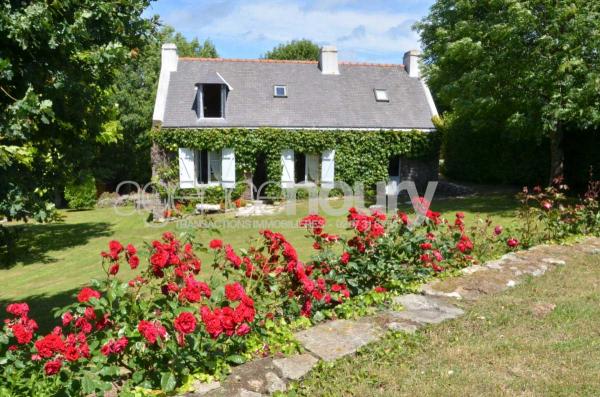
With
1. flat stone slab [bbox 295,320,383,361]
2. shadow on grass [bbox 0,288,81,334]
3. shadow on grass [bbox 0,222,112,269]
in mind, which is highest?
flat stone slab [bbox 295,320,383,361]

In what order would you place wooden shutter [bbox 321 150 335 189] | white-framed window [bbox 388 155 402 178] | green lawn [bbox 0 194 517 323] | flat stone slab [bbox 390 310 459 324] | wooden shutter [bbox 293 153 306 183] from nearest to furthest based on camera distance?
flat stone slab [bbox 390 310 459 324]
green lawn [bbox 0 194 517 323]
wooden shutter [bbox 321 150 335 189]
wooden shutter [bbox 293 153 306 183]
white-framed window [bbox 388 155 402 178]

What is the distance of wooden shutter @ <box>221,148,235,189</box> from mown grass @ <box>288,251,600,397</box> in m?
15.8

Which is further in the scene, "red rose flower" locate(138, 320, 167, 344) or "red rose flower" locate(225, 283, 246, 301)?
"red rose flower" locate(225, 283, 246, 301)

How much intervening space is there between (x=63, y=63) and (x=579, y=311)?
5.92m

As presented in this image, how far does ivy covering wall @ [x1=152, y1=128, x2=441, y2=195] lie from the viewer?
19.6 m

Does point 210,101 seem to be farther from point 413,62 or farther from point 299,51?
point 299,51

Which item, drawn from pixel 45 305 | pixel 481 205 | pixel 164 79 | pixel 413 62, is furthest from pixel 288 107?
pixel 45 305

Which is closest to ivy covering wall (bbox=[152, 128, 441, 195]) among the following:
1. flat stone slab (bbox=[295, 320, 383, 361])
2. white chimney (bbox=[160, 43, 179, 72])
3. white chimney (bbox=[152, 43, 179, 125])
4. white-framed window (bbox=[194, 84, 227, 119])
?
white chimney (bbox=[152, 43, 179, 125])

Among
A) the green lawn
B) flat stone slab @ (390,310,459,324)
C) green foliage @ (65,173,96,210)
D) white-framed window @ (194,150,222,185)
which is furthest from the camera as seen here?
green foliage @ (65,173,96,210)

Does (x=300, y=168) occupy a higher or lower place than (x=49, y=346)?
higher

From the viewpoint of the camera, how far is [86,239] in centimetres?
1475

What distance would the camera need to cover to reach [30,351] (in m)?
3.33

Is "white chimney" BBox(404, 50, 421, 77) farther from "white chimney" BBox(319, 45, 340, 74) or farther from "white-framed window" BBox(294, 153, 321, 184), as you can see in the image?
"white-framed window" BBox(294, 153, 321, 184)

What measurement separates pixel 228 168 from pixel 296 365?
16798 millimetres
